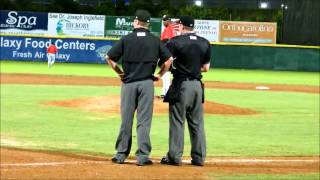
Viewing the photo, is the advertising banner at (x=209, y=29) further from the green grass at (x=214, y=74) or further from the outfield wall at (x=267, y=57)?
the green grass at (x=214, y=74)

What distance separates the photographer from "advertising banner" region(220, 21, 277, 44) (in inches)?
1761

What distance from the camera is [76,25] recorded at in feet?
141

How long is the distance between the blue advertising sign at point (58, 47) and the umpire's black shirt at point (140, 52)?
107 feet

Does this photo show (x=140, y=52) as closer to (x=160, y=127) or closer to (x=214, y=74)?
(x=160, y=127)

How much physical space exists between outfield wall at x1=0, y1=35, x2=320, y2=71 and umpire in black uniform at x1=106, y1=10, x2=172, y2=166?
1289 inches

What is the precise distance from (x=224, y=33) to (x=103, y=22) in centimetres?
806

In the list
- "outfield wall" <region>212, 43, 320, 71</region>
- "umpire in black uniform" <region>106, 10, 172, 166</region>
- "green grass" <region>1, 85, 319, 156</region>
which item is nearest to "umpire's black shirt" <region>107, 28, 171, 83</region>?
"umpire in black uniform" <region>106, 10, 172, 166</region>

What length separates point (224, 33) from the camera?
44.7 m

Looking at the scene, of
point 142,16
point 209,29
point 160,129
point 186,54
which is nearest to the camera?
point 142,16

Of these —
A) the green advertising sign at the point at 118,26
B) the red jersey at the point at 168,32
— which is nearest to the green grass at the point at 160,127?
the red jersey at the point at 168,32

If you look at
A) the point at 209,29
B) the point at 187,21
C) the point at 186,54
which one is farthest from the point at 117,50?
the point at 209,29

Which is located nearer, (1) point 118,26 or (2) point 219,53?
(2) point 219,53

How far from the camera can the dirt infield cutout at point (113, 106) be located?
17.6 metres

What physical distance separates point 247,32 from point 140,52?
1457 inches
